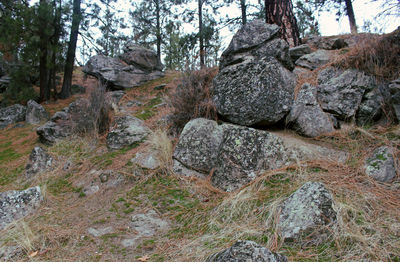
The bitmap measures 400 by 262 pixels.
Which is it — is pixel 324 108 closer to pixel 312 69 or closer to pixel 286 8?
pixel 312 69

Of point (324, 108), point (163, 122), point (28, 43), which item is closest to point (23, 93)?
point (28, 43)

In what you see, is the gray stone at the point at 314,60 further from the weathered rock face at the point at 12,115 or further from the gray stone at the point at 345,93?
the weathered rock face at the point at 12,115

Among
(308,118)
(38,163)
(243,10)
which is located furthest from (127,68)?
(308,118)

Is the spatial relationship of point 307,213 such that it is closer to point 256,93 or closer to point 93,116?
point 256,93

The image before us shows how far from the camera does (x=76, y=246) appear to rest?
117 inches

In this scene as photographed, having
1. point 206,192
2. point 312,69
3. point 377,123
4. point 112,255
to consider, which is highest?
point 312,69

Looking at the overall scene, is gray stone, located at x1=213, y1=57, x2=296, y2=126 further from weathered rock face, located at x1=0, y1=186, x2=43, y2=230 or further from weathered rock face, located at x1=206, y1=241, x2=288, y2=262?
weathered rock face, located at x1=0, y1=186, x2=43, y2=230

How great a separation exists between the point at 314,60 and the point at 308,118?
1.75 meters

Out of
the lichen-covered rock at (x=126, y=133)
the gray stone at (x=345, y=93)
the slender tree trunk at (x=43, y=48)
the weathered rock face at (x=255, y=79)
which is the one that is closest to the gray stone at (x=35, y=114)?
the slender tree trunk at (x=43, y=48)

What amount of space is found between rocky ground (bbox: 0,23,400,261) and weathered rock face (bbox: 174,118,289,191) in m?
0.02

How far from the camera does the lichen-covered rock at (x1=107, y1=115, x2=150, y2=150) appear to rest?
5216 mm

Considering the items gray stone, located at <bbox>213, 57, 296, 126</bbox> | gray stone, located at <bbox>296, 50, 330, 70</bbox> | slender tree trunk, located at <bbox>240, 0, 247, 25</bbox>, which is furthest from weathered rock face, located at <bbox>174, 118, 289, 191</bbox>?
slender tree trunk, located at <bbox>240, 0, 247, 25</bbox>

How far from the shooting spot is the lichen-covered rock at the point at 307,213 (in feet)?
8.18

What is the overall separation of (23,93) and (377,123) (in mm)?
10885
